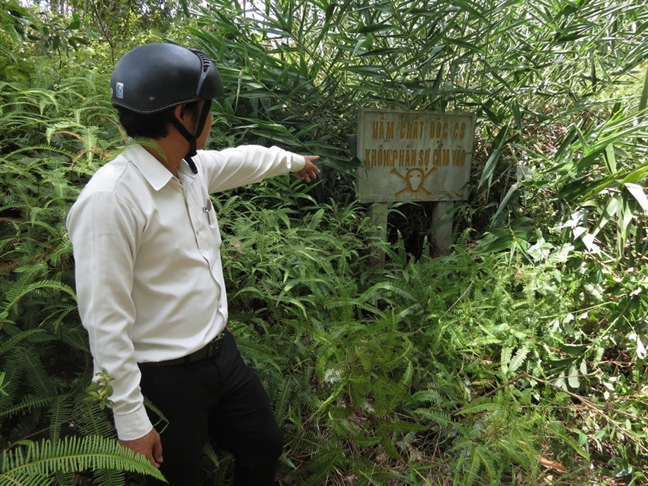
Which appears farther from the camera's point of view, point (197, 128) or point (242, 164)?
point (242, 164)

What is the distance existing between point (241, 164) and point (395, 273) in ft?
5.19

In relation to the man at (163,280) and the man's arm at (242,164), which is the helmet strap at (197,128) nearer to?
the man at (163,280)

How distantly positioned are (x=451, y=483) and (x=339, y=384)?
0.61 metres

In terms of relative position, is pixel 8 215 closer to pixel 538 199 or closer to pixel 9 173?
pixel 9 173

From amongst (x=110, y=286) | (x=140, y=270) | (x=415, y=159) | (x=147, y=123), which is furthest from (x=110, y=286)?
(x=415, y=159)

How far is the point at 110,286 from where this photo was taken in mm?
1215

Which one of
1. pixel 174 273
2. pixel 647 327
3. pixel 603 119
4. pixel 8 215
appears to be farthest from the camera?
pixel 603 119

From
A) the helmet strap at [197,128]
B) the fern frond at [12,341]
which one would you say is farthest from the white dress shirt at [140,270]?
the fern frond at [12,341]

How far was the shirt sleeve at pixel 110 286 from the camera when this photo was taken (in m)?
1.21

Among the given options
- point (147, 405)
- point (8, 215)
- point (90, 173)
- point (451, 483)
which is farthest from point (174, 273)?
point (451, 483)

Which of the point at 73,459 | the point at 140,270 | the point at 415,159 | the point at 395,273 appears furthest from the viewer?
the point at 415,159

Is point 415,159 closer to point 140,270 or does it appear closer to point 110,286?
point 140,270

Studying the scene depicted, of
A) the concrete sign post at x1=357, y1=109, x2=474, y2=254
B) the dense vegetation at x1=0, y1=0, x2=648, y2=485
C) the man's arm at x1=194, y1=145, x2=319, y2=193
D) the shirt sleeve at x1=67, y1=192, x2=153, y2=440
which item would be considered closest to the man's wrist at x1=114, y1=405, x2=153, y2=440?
the shirt sleeve at x1=67, y1=192, x2=153, y2=440

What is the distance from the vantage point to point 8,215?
217 cm
